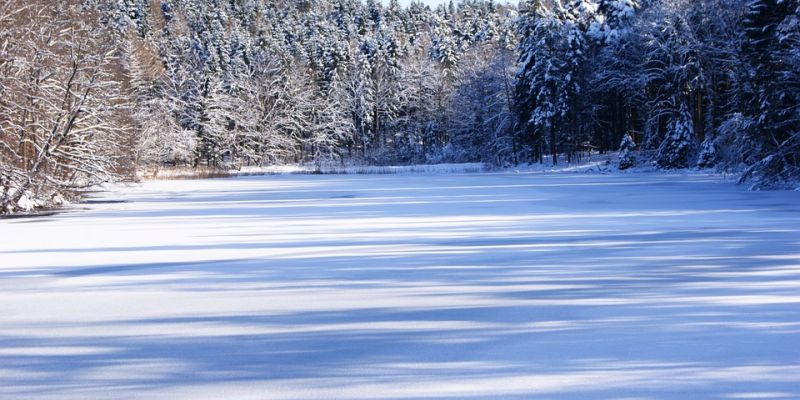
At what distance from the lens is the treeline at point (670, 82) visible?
22.7 metres

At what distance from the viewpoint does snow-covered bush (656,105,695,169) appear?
120 feet

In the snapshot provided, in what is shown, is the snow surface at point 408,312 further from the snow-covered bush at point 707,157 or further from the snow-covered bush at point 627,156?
the snow-covered bush at point 627,156

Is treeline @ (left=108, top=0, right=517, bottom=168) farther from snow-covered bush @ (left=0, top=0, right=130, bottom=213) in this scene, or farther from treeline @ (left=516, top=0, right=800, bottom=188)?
snow-covered bush @ (left=0, top=0, right=130, bottom=213)

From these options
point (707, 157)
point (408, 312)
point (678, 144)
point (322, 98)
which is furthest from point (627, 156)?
point (322, 98)

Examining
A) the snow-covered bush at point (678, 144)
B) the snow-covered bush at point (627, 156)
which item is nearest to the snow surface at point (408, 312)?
the snow-covered bush at point (678, 144)

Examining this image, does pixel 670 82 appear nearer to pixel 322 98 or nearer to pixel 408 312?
pixel 408 312

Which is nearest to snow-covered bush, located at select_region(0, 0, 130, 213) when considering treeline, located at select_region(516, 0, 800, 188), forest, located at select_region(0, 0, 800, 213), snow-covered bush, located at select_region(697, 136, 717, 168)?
forest, located at select_region(0, 0, 800, 213)

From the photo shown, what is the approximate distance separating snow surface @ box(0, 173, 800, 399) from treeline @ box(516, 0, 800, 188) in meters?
11.8

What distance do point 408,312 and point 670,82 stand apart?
36291 mm

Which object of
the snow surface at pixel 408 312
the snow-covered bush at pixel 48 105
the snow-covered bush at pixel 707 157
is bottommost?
the snow surface at pixel 408 312

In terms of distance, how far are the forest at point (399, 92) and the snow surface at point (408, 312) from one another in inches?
344

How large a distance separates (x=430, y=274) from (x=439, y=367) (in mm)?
3406

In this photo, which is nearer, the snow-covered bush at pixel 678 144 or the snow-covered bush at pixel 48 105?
the snow-covered bush at pixel 48 105

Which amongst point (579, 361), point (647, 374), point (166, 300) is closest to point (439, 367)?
point (579, 361)
